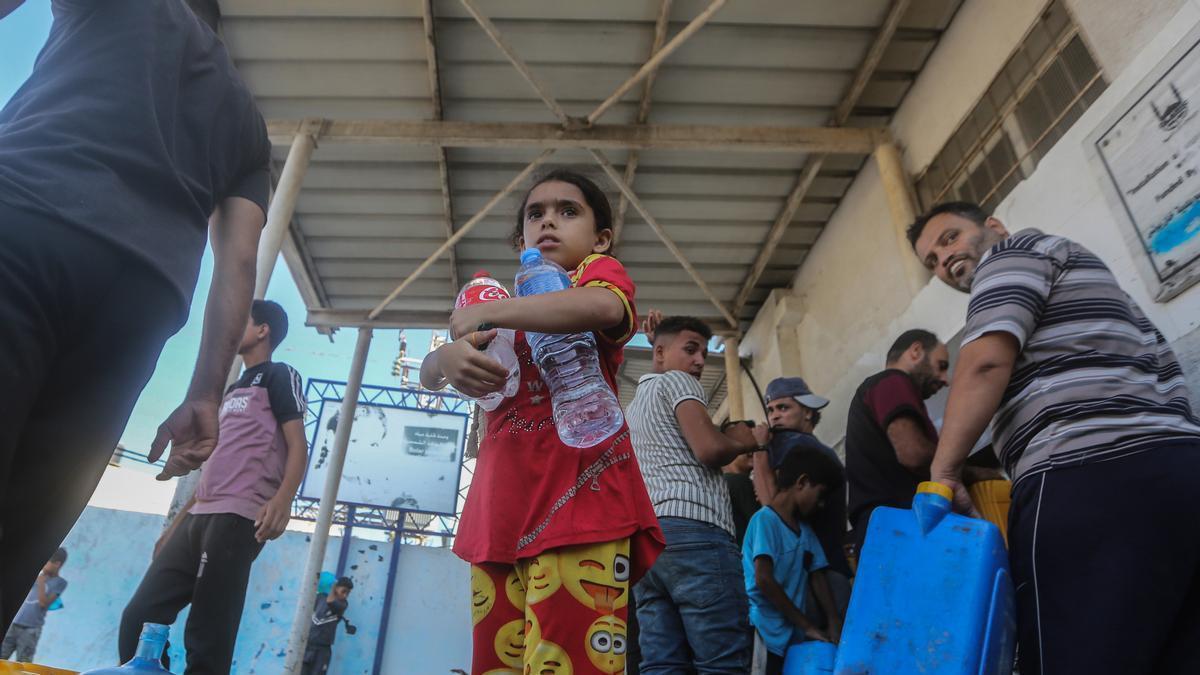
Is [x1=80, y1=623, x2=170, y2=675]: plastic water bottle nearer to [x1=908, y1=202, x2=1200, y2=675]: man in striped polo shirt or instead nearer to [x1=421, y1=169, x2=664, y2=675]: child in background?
[x1=421, y1=169, x2=664, y2=675]: child in background

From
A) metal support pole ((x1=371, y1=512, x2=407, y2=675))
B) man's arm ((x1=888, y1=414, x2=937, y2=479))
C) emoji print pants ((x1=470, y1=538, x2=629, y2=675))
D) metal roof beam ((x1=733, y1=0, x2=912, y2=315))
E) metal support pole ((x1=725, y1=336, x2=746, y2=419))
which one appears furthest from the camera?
metal support pole ((x1=371, y1=512, x2=407, y2=675))

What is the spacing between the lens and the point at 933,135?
213 inches

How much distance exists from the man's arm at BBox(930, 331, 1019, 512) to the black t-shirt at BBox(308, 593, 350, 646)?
9.13 meters

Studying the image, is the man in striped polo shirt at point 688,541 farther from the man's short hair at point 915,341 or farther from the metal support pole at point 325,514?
the metal support pole at point 325,514

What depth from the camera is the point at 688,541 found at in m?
2.34

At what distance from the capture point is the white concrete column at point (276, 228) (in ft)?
16.1

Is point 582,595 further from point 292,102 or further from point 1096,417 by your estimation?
point 292,102

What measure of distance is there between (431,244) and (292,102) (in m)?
2.17

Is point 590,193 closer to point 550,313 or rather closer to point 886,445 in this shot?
point 550,313

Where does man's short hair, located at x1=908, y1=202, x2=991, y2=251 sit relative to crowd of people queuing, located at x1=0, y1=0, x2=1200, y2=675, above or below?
above

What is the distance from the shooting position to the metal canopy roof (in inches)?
211

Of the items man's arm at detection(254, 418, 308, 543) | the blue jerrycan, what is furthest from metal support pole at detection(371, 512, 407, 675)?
the blue jerrycan

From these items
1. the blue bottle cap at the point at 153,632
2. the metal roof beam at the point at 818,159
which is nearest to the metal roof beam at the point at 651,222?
the metal roof beam at the point at 818,159

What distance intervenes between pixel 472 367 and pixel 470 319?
0.46 ft
